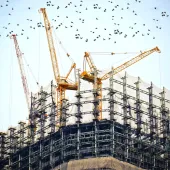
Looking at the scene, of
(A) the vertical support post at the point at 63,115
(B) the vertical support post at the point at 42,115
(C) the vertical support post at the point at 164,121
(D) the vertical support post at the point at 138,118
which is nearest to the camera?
(D) the vertical support post at the point at 138,118

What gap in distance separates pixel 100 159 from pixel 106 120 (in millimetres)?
12486

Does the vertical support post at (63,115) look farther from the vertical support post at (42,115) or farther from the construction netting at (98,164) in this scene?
the construction netting at (98,164)

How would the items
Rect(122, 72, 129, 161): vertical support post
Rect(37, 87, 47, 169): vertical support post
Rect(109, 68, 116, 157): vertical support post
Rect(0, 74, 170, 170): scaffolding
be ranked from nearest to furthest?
Rect(109, 68, 116, 157): vertical support post, Rect(0, 74, 170, 170): scaffolding, Rect(122, 72, 129, 161): vertical support post, Rect(37, 87, 47, 169): vertical support post

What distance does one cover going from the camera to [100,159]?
16900 centimetres

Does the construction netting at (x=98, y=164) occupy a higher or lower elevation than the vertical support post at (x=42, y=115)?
lower

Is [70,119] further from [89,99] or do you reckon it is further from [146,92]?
[146,92]

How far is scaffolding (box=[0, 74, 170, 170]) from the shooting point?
175 metres

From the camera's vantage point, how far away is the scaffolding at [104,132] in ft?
575

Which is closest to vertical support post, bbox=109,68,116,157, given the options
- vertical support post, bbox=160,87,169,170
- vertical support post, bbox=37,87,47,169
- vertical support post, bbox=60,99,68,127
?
vertical support post, bbox=60,99,68,127

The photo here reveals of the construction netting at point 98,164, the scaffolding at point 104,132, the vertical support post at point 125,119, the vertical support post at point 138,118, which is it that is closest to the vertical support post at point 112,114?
the scaffolding at point 104,132

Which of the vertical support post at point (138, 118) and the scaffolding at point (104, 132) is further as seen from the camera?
the vertical support post at point (138, 118)

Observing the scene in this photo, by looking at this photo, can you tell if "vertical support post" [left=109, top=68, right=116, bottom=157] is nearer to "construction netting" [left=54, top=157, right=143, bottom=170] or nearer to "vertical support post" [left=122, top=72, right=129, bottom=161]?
"vertical support post" [left=122, top=72, right=129, bottom=161]

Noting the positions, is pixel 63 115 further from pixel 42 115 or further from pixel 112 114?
pixel 112 114

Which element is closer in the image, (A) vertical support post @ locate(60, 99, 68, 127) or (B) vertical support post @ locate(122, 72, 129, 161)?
(B) vertical support post @ locate(122, 72, 129, 161)
